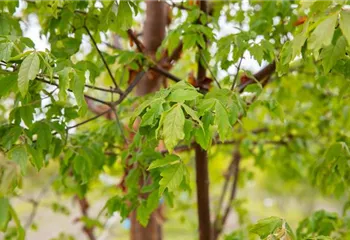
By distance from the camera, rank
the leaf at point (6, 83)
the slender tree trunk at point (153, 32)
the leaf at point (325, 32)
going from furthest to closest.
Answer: the slender tree trunk at point (153, 32) → the leaf at point (6, 83) → the leaf at point (325, 32)

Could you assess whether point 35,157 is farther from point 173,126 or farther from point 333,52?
point 333,52

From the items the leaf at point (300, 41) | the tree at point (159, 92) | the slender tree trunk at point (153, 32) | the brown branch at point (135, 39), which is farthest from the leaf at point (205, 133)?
the slender tree trunk at point (153, 32)

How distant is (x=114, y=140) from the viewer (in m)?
1.30

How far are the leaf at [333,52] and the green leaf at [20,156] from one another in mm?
496

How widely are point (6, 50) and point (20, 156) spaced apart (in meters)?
0.17

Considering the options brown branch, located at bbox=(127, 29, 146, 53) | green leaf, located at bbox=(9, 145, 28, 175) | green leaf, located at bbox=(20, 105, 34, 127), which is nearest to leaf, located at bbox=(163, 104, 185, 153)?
green leaf, located at bbox=(9, 145, 28, 175)

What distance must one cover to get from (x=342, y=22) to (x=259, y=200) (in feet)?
27.4

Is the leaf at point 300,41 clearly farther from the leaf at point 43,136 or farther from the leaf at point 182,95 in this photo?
the leaf at point 43,136

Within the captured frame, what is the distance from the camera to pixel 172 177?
78 cm

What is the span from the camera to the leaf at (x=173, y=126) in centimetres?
64

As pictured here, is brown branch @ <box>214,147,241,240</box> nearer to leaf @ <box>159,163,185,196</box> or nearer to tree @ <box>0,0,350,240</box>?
tree @ <box>0,0,350,240</box>

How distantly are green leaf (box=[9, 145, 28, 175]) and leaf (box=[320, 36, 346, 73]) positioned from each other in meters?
0.50

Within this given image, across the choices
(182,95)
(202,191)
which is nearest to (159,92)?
(182,95)

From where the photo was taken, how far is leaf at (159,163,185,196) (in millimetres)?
773
